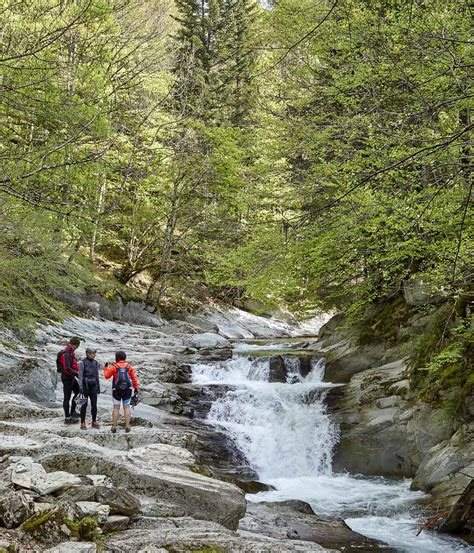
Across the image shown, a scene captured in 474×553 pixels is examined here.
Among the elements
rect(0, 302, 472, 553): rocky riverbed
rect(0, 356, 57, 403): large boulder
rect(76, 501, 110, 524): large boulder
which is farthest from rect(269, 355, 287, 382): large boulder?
rect(76, 501, 110, 524): large boulder

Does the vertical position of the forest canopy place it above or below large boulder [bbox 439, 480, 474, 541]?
above

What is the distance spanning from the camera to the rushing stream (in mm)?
8766

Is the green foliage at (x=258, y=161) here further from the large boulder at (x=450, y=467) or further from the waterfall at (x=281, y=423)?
the waterfall at (x=281, y=423)

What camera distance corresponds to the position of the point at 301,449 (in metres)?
12.5

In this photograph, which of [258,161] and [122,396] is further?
[258,161]

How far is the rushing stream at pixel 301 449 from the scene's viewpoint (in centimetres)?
877

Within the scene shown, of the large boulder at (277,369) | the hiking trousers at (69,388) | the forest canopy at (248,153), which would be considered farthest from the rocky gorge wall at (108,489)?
the large boulder at (277,369)

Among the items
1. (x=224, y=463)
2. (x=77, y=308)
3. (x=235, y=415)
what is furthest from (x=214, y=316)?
(x=224, y=463)

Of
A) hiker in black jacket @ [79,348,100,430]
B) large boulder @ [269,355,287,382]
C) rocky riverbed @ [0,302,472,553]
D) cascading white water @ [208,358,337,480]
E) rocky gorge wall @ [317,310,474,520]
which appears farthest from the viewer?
large boulder @ [269,355,287,382]

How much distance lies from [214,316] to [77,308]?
26.8 ft

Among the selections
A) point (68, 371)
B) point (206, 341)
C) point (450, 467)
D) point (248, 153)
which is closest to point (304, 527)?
point (450, 467)

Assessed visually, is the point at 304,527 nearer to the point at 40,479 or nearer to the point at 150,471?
the point at 150,471

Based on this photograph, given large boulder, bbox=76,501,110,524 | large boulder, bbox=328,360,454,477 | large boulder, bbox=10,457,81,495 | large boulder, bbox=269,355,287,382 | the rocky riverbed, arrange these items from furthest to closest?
1. large boulder, bbox=269,355,287,382
2. large boulder, bbox=328,360,454,477
3. large boulder, bbox=10,457,81,495
4. large boulder, bbox=76,501,110,524
5. the rocky riverbed

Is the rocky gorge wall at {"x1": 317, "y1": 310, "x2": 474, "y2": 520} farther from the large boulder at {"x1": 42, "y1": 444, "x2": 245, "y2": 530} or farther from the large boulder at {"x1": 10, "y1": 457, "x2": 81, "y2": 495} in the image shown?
the large boulder at {"x1": 10, "y1": 457, "x2": 81, "y2": 495}
